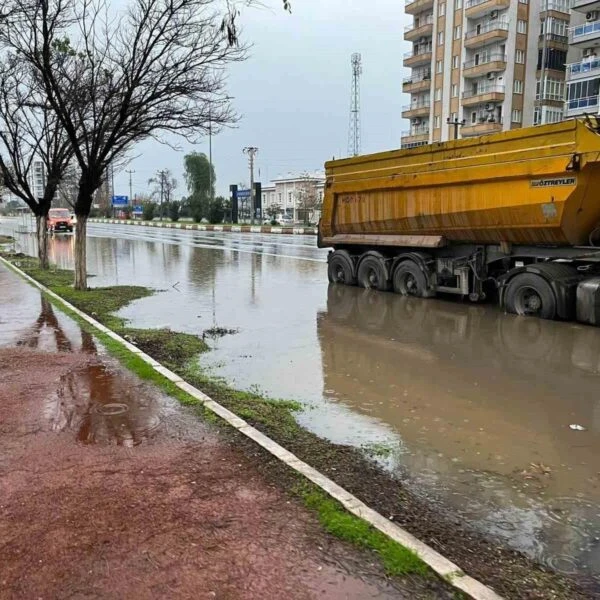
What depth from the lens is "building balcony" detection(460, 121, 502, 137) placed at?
53312 millimetres

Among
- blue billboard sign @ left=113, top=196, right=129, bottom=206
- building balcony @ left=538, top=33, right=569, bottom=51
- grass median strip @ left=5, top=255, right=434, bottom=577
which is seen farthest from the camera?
blue billboard sign @ left=113, top=196, right=129, bottom=206

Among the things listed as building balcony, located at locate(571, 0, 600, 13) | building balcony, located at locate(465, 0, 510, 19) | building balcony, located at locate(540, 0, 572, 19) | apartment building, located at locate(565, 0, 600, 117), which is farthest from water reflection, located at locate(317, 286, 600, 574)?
building balcony, located at locate(540, 0, 572, 19)

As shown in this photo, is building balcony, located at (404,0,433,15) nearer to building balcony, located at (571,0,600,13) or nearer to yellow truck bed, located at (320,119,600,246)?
building balcony, located at (571,0,600,13)

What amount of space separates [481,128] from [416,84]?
37.3 ft

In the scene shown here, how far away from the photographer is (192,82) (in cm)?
1250

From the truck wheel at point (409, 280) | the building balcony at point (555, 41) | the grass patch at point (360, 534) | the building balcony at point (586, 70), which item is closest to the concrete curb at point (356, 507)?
the grass patch at point (360, 534)

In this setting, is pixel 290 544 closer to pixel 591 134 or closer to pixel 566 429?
pixel 566 429

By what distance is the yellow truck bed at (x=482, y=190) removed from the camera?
9.68m

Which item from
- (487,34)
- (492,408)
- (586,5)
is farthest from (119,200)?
(492,408)

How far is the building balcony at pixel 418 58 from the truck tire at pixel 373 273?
52.1 metres

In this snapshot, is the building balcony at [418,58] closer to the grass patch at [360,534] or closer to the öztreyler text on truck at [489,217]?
the öztreyler text on truck at [489,217]

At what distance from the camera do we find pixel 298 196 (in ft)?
259

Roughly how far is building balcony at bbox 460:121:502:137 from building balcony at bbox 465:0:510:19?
9.61 meters

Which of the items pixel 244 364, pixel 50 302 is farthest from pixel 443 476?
pixel 50 302
